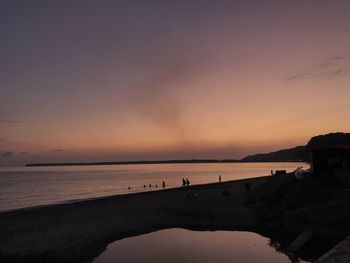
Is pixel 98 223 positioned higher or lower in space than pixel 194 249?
higher

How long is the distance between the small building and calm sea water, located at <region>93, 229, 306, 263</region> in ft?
52.4

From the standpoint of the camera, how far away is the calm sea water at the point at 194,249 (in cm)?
2855

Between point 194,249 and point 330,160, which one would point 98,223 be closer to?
point 194,249

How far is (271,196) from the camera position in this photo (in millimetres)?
44375

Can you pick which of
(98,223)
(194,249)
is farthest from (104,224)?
(194,249)

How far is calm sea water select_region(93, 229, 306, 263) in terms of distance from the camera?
93.7ft

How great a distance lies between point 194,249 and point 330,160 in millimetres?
23427

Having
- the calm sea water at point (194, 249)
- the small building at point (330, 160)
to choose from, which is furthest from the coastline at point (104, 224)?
the small building at point (330, 160)

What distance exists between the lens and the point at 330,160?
47719 mm

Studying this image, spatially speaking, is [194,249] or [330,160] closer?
[194,249]

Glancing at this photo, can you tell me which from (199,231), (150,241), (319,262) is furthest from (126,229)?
(319,262)

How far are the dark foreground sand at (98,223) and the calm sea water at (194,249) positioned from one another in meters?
1.44

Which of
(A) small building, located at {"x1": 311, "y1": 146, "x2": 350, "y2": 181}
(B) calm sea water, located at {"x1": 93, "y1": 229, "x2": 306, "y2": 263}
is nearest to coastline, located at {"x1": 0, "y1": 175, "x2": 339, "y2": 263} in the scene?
(B) calm sea water, located at {"x1": 93, "y1": 229, "x2": 306, "y2": 263}

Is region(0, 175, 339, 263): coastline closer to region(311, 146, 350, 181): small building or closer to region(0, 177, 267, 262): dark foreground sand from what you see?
region(0, 177, 267, 262): dark foreground sand
